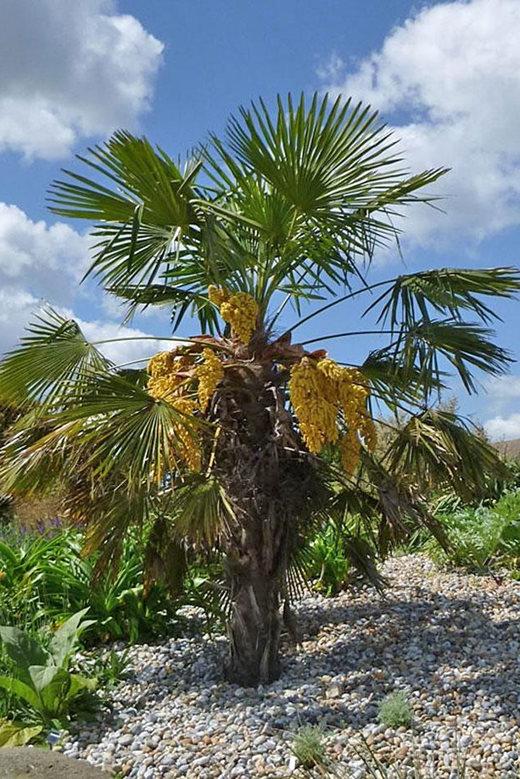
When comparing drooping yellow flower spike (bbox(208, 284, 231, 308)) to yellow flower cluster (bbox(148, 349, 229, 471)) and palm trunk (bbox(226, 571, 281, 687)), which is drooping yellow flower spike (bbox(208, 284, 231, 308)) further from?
Answer: palm trunk (bbox(226, 571, 281, 687))

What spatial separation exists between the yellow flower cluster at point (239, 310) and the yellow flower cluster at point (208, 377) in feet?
0.91

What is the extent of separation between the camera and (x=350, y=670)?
249 inches

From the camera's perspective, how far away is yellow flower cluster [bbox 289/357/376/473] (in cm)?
536

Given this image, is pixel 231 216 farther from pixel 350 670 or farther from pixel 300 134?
pixel 350 670

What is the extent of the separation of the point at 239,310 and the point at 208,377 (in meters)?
0.52

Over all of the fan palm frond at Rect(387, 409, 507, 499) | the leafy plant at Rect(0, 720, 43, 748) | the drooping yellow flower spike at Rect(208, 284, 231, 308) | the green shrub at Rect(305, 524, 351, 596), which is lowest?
the leafy plant at Rect(0, 720, 43, 748)

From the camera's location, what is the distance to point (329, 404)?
552 centimetres

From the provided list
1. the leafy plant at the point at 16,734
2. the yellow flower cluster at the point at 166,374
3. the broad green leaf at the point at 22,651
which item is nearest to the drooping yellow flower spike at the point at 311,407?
the yellow flower cluster at the point at 166,374

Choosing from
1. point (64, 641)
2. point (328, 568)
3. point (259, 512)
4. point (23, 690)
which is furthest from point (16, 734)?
point (328, 568)

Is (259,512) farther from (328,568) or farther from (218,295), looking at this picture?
(328,568)

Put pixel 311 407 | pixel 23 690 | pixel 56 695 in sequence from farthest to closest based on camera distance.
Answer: pixel 56 695
pixel 23 690
pixel 311 407

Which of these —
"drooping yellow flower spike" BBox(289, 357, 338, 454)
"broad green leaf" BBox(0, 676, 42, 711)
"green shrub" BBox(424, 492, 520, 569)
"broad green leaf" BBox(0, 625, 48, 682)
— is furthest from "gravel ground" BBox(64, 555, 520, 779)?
"drooping yellow flower spike" BBox(289, 357, 338, 454)

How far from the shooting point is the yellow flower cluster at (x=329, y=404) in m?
5.36

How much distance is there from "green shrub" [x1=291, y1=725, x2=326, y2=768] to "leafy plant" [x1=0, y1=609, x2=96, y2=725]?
164 centimetres
